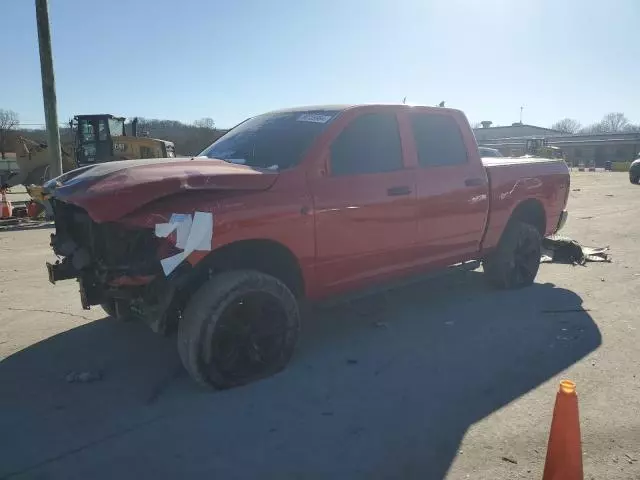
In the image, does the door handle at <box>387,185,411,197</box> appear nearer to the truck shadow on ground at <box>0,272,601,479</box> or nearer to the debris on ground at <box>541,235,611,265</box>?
the truck shadow on ground at <box>0,272,601,479</box>

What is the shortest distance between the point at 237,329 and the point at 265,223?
30.2 inches

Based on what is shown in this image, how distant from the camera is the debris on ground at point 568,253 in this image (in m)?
7.86

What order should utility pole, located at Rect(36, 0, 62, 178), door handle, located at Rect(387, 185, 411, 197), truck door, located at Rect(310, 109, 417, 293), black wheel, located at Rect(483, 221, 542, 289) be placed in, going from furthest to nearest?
utility pole, located at Rect(36, 0, 62, 178) → black wheel, located at Rect(483, 221, 542, 289) → door handle, located at Rect(387, 185, 411, 197) → truck door, located at Rect(310, 109, 417, 293)

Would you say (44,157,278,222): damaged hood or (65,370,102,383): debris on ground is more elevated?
(44,157,278,222): damaged hood

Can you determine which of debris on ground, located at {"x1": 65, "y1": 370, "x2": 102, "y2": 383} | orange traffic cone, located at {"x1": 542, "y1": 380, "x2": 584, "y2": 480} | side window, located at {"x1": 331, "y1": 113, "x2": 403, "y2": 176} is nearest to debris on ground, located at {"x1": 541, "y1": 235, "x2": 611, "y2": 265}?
side window, located at {"x1": 331, "y1": 113, "x2": 403, "y2": 176}

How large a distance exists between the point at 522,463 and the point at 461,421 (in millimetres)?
472

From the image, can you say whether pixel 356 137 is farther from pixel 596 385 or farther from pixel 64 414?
pixel 64 414

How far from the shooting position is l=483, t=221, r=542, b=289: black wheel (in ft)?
19.9

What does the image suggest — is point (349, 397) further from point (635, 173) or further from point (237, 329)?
point (635, 173)

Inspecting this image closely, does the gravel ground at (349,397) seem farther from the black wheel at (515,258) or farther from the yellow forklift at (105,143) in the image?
the yellow forklift at (105,143)

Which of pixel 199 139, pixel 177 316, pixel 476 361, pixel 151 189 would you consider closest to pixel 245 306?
pixel 177 316

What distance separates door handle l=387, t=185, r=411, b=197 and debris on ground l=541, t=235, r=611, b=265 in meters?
4.18

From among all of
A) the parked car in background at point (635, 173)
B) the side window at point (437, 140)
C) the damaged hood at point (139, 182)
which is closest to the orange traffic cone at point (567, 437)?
the damaged hood at point (139, 182)

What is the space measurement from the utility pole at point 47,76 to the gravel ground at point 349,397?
9387 millimetres
